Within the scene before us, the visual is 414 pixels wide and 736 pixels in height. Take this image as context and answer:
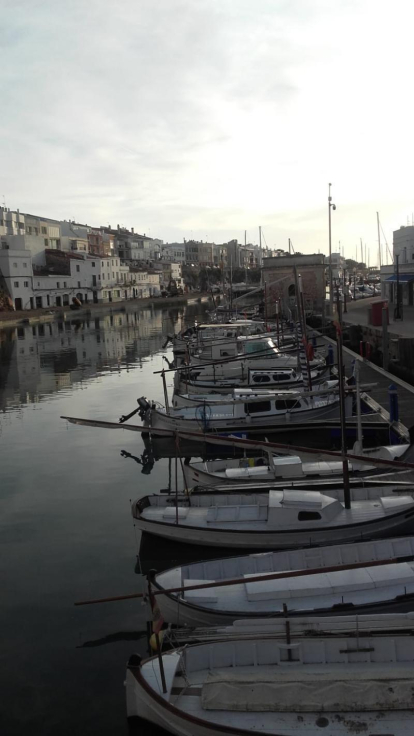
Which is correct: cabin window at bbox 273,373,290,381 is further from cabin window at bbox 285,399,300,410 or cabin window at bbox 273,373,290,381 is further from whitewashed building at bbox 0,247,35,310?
whitewashed building at bbox 0,247,35,310

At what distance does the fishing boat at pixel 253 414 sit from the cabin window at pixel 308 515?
1132cm

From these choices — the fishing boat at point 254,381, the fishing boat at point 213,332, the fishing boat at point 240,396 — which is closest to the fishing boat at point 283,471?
the fishing boat at point 240,396

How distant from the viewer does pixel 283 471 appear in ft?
58.5

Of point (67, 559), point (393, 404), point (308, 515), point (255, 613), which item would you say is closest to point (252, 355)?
point (393, 404)

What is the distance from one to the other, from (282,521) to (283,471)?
3373 millimetres

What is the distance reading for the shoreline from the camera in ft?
286

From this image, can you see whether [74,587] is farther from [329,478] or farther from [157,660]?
[329,478]

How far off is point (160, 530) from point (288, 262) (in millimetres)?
59423

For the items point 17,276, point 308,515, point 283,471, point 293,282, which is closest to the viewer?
point 308,515

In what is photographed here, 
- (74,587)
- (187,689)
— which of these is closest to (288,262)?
(74,587)

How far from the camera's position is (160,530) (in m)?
15.1

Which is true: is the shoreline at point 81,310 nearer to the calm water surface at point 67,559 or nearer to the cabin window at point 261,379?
the calm water surface at point 67,559

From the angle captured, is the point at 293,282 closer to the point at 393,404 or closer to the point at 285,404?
the point at 285,404

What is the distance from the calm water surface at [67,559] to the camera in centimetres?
1066
